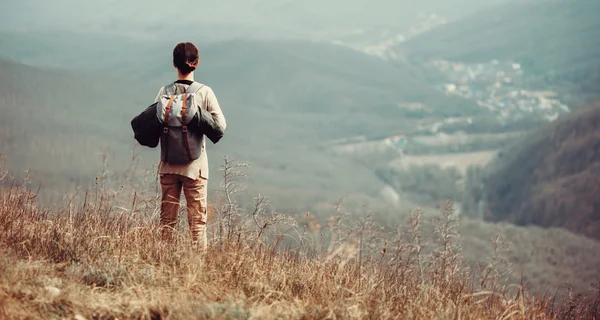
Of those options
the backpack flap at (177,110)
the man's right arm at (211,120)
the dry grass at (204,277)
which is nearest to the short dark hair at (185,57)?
the man's right arm at (211,120)

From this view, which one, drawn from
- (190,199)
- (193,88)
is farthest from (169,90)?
(190,199)

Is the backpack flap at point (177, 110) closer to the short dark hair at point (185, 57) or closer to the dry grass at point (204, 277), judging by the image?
the short dark hair at point (185, 57)

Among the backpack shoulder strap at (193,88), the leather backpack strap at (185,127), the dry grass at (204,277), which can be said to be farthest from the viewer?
the backpack shoulder strap at (193,88)

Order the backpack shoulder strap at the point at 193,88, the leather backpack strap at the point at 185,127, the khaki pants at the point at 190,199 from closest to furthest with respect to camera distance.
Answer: the leather backpack strap at the point at 185,127 < the backpack shoulder strap at the point at 193,88 < the khaki pants at the point at 190,199

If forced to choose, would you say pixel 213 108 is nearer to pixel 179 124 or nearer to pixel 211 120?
pixel 211 120

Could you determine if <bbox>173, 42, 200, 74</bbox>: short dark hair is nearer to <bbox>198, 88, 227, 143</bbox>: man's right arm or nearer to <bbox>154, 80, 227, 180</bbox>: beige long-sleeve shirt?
<bbox>154, 80, 227, 180</bbox>: beige long-sleeve shirt

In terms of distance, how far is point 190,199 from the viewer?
6.84m

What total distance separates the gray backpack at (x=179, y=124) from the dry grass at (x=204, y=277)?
72 cm

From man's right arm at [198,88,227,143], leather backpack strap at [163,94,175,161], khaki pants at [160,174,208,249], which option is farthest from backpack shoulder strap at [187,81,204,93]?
khaki pants at [160,174,208,249]

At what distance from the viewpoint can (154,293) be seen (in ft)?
16.0

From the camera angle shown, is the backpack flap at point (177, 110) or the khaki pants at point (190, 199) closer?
the backpack flap at point (177, 110)

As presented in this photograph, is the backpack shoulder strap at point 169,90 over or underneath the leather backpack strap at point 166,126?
over

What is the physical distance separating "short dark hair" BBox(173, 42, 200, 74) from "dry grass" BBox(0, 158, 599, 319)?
52.8 inches

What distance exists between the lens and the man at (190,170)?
21.8ft
